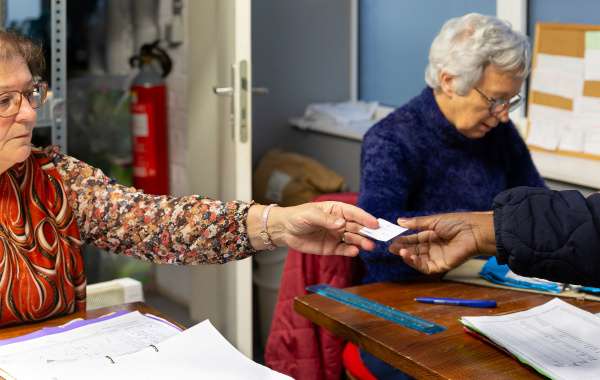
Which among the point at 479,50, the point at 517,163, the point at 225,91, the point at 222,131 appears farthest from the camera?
the point at 222,131

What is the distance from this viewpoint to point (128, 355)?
1.35m

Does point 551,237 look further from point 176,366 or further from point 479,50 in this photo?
point 479,50

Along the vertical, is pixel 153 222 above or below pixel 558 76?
below

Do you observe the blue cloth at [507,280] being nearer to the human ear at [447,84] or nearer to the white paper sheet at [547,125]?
the human ear at [447,84]

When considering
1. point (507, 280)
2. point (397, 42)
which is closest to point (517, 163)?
point (507, 280)

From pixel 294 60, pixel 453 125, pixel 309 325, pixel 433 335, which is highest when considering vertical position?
pixel 294 60

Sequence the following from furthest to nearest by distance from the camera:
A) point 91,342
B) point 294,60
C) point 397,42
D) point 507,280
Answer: point 294,60, point 397,42, point 507,280, point 91,342

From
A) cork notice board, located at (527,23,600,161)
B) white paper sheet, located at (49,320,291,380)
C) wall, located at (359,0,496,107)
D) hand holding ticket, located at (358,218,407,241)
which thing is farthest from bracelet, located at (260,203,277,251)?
wall, located at (359,0,496,107)

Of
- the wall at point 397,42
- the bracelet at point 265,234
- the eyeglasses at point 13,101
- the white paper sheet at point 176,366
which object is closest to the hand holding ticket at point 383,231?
the bracelet at point 265,234

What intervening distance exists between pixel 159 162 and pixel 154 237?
2.38 metres

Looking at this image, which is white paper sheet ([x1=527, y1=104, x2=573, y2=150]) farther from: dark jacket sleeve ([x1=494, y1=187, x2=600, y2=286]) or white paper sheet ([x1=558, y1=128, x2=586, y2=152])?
dark jacket sleeve ([x1=494, y1=187, x2=600, y2=286])

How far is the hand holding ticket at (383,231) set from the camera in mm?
1525

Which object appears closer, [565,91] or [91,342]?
[91,342]

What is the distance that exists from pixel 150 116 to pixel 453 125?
6.57ft
